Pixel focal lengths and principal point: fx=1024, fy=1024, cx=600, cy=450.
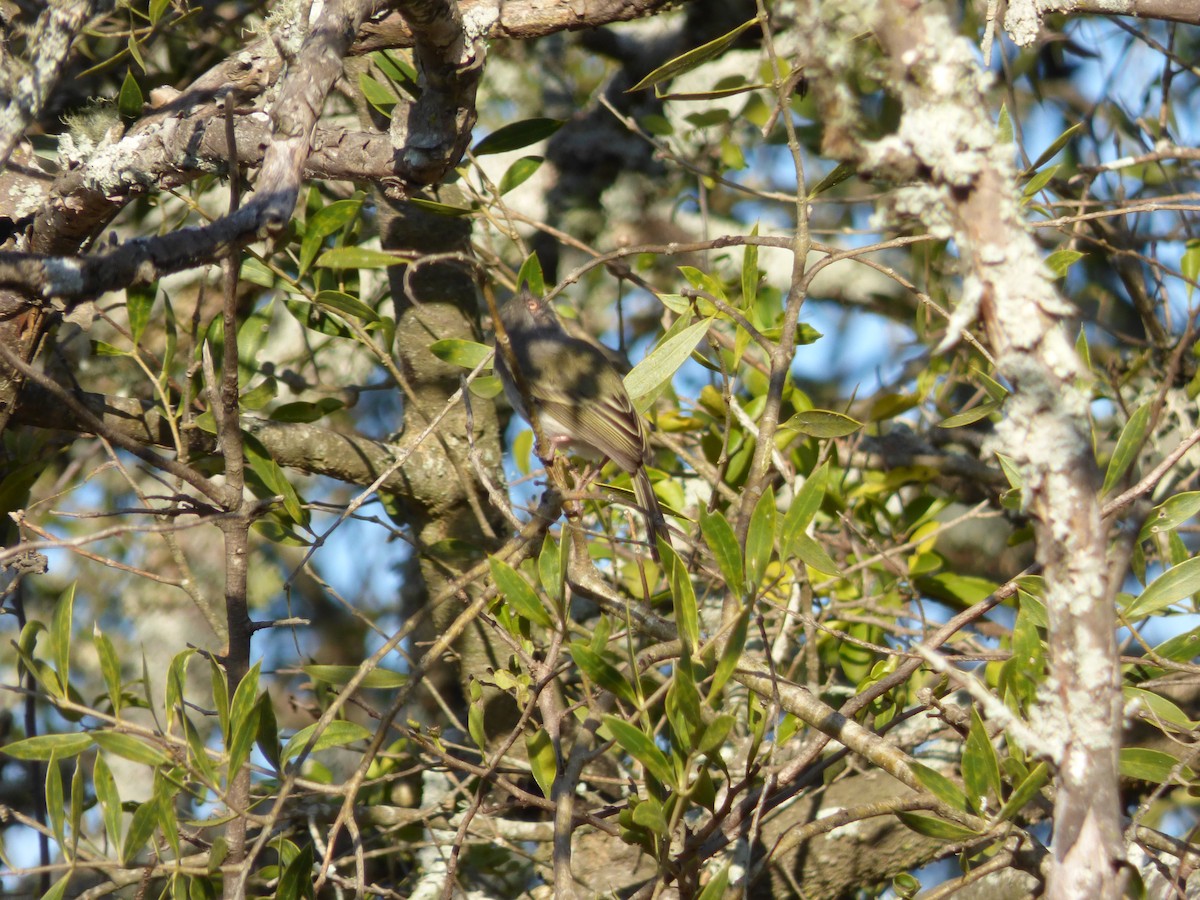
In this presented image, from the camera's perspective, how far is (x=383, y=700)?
14.9 ft

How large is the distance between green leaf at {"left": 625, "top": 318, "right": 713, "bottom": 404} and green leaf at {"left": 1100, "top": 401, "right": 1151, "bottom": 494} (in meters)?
0.79

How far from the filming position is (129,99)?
8.25 ft

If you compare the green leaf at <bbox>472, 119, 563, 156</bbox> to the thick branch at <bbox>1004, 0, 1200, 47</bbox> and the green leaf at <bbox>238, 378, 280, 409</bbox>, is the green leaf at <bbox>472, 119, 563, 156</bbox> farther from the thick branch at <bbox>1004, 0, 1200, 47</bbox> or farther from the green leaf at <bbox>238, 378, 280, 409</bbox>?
the thick branch at <bbox>1004, 0, 1200, 47</bbox>

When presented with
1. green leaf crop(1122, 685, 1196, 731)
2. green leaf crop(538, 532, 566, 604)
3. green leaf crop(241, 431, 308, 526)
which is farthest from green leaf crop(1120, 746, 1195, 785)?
green leaf crop(241, 431, 308, 526)

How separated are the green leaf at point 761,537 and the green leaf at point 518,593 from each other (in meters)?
0.43

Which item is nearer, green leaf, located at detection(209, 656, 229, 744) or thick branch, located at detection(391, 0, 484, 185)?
green leaf, located at detection(209, 656, 229, 744)

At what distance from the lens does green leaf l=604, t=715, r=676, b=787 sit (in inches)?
57.8

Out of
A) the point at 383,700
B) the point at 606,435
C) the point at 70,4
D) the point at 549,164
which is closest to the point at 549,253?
the point at 549,164

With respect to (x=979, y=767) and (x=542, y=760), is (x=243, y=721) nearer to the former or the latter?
(x=542, y=760)

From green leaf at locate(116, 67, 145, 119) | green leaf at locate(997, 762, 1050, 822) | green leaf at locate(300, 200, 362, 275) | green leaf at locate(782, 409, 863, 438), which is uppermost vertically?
green leaf at locate(116, 67, 145, 119)


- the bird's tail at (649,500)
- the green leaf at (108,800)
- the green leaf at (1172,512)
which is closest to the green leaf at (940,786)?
the green leaf at (1172,512)

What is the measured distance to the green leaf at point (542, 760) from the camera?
1.97 meters

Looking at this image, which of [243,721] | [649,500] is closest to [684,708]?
[243,721]

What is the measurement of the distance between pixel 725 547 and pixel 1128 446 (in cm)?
78
